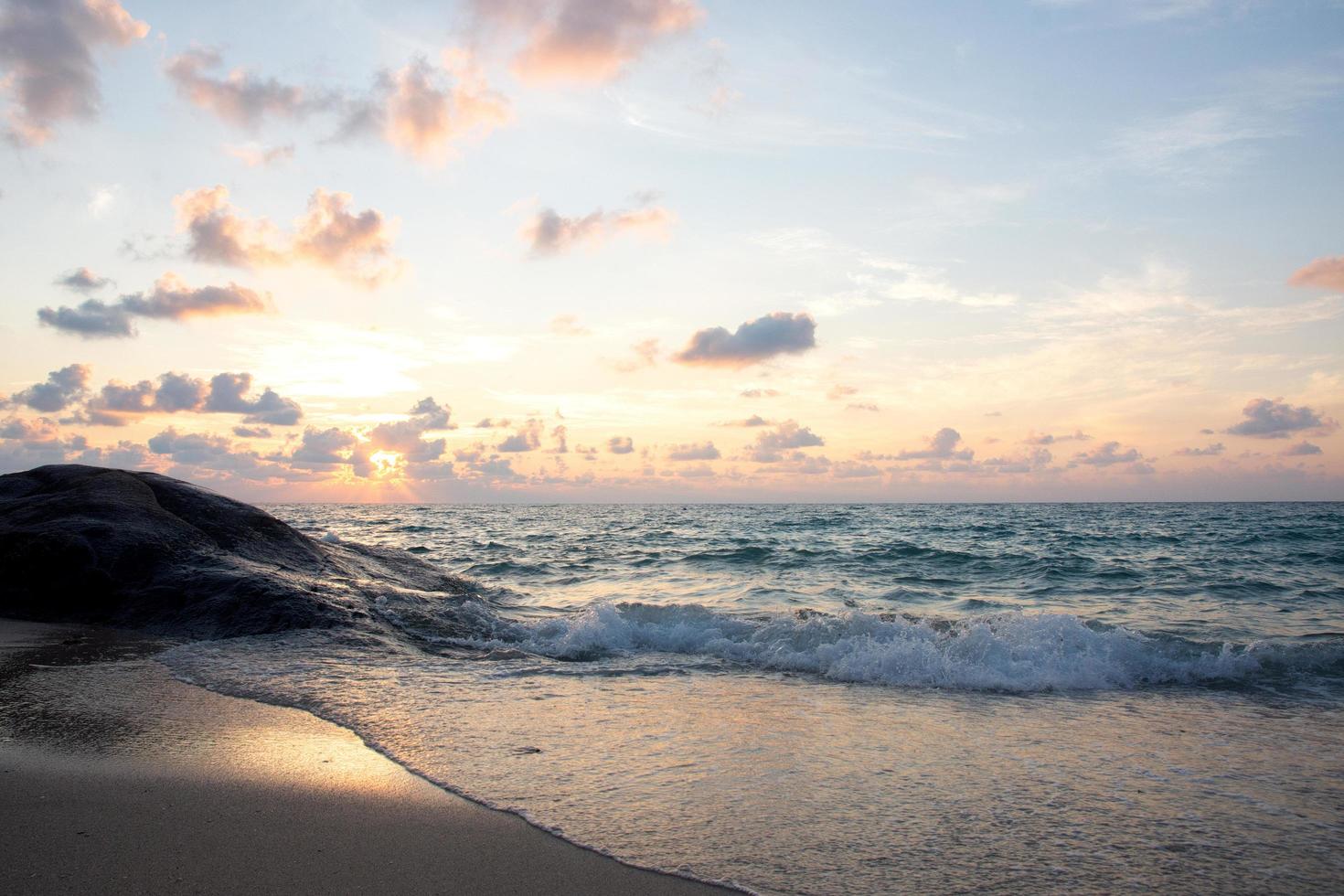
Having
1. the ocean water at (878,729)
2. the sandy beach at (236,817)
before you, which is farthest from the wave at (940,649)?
the sandy beach at (236,817)

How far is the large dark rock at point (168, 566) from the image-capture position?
9703mm

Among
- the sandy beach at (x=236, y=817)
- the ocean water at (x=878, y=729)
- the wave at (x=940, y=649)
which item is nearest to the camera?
the sandy beach at (x=236, y=817)

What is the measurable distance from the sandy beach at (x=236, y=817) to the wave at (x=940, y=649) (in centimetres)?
452

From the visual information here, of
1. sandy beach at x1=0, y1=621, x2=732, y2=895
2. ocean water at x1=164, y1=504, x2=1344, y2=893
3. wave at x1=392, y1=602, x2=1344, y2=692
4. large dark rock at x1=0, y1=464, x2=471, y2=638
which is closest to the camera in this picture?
sandy beach at x1=0, y1=621, x2=732, y2=895

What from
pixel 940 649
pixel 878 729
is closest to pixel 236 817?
pixel 878 729

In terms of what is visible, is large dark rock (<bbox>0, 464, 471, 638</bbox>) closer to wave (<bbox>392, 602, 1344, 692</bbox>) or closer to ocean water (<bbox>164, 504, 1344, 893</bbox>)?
ocean water (<bbox>164, 504, 1344, 893</bbox>)

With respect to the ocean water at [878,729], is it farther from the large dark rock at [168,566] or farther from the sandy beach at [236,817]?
the large dark rock at [168,566]

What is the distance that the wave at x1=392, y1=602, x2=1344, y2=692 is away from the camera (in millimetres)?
8305

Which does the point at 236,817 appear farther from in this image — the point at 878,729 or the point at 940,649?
the point at 940,649

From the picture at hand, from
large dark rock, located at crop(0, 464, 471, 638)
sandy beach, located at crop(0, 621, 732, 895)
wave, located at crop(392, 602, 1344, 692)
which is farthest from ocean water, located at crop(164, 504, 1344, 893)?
large dark rock, located at crop(0, 464, 471, 638)

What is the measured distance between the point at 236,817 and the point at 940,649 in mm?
7552

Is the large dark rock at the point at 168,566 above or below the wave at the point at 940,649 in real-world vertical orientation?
above

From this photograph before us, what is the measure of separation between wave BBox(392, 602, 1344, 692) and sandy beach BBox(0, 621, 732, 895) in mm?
4520

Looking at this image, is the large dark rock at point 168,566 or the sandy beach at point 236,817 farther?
the large dark rock at point 168,566
